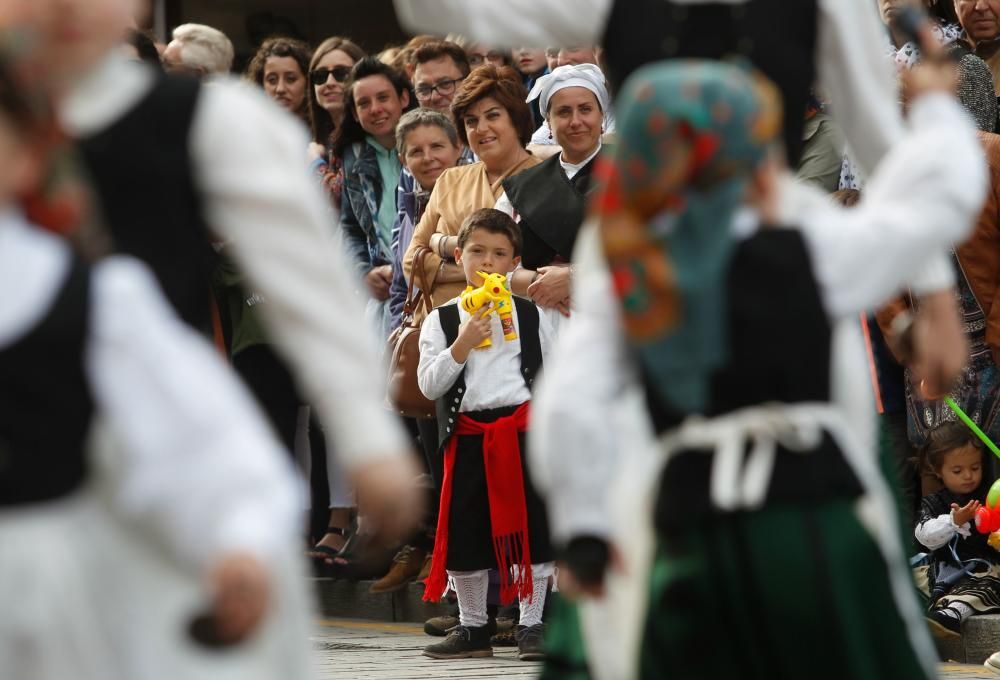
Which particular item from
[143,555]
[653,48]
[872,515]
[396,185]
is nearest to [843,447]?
[872,515]

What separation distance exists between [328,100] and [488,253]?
2.68 meters

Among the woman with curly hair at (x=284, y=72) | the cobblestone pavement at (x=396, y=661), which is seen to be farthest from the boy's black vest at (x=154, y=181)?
the woman with curly hair at (x=284, y=72)

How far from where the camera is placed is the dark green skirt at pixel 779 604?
3.70 m

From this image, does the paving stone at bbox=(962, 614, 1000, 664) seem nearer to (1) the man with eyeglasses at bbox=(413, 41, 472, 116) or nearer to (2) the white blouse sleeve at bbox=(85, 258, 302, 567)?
(1) the man with eyeglasses at bbox=(413, 41, 472, 116)

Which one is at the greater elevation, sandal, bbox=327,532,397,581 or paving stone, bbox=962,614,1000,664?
sandal, bbox=327,532,397,581

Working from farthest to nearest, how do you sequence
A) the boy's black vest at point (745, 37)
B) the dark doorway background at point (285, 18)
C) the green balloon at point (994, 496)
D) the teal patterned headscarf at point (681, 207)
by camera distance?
the dark doorway background at point (285, 18)
the green balloon at point (994, 496)
the boy's black vest at point (745, 37)
the teal patterned headscarf at point (681, 207)

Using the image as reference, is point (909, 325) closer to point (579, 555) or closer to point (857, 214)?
point (857, 214)

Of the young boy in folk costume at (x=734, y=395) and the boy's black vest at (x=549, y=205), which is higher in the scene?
the boy's black vest at (x=549, y=205)

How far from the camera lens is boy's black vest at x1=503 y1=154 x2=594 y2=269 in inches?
330

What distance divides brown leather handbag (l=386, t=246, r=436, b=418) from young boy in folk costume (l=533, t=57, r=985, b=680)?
17.4 feet

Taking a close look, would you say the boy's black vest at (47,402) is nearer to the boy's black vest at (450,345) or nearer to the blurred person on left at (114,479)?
the blurred person on left at (114,479)

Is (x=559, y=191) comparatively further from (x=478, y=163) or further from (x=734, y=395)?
(x=734, y=395)

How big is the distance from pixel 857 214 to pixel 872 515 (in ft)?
1.71

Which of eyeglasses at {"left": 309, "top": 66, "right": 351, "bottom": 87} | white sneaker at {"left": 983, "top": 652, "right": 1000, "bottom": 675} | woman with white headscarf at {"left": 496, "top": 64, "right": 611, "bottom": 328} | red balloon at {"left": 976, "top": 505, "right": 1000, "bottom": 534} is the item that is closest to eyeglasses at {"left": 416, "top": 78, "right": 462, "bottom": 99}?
eyeglasses at {"left": 309, "top": 66, "right": 351, "bottom": 87}
